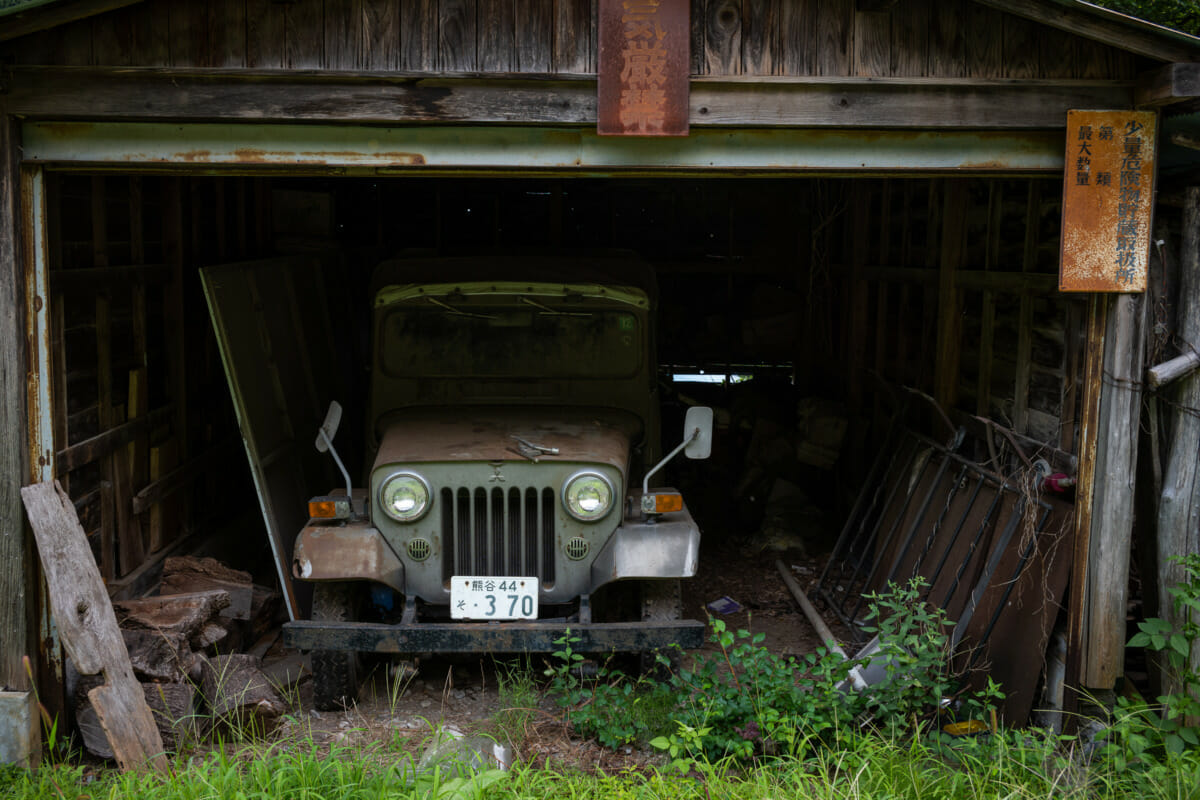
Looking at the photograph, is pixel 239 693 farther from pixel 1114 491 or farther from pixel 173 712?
pixel 1114 491

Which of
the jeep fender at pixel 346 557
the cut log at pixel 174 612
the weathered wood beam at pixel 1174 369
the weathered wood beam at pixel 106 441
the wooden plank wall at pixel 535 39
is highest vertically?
the wooden plank wall at pixel 535 39

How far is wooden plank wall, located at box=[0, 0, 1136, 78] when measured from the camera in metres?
3.89

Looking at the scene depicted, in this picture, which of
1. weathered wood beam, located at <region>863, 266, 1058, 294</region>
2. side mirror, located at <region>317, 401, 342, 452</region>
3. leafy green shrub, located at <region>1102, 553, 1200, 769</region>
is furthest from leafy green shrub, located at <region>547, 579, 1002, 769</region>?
weathered wood beam, located at <region>863, 266, 1058, 294</region>

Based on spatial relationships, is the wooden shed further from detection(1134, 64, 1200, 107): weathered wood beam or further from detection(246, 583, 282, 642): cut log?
detection(246, 583, 282, 642): cut log

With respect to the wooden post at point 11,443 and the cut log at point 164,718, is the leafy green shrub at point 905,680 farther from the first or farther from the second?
the wooden post at point 11,443

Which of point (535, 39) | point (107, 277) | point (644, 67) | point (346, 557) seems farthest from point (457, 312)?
point (644, 67)

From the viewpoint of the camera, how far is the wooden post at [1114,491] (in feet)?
13.3

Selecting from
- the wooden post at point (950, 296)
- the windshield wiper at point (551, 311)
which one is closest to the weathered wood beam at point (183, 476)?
the windshield wiper at point (551, 311)

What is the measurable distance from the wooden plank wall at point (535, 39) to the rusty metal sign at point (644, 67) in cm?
8

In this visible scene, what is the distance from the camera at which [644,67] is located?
12.8 feet

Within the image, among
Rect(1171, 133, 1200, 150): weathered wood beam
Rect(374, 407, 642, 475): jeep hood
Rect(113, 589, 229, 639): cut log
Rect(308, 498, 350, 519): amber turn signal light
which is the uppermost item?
Rect(1171, 133, 1200, 150): weathered wood beam

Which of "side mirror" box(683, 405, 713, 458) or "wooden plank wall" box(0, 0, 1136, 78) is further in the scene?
"side mirror" box(683, 405, 713, 458)

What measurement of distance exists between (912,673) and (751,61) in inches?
101

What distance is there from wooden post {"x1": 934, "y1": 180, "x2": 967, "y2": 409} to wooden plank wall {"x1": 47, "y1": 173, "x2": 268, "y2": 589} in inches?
184
